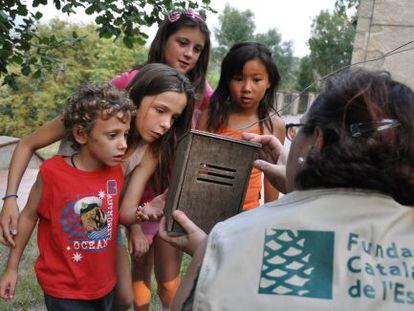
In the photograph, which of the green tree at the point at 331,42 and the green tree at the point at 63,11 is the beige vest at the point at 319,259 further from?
the green tree at the point at 331,42

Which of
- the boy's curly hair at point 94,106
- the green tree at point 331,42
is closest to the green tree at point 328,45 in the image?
the green tree at point 331,42

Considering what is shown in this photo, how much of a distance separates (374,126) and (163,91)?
115 centimetres

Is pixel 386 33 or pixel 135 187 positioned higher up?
pixel 386 33

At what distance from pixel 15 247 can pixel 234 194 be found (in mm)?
964

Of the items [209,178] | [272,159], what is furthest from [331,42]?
[209,178]

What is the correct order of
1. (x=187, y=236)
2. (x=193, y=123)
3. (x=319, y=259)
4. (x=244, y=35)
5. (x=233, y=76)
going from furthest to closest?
(x=244, y=35) < (x=233, y=76) < (x=193, y=123) < (x=187, y=236) < (x=319, y=259)

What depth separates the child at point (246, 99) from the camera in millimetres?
2572

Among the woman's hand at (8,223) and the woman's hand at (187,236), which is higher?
the woman's hand at (187,236)

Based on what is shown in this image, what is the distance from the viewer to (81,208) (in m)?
1.98

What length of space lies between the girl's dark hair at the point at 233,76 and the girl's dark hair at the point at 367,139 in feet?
4.33

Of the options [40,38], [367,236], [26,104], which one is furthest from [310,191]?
[26,104]

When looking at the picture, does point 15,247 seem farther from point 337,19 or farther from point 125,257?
point 337,19

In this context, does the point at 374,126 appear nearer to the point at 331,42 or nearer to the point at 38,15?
the point at 38,15

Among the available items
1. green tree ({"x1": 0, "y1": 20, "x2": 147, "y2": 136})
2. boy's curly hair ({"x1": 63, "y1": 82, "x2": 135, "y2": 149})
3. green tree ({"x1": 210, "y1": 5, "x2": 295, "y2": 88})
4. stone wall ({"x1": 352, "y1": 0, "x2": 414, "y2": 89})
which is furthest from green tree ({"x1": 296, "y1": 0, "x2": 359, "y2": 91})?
boy's curly hair ({"x1": 63, "y1": 82, "x2": 135, "y2": 149})
